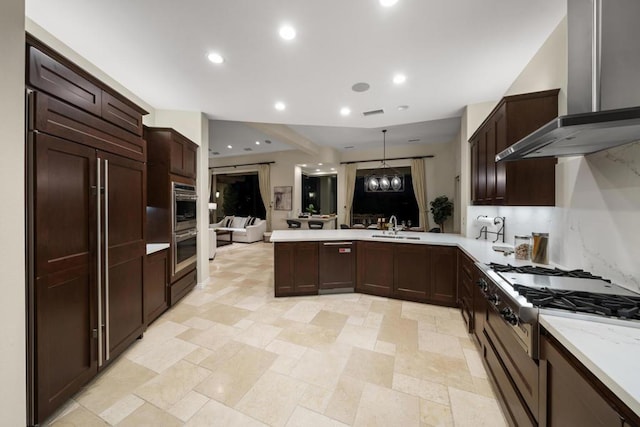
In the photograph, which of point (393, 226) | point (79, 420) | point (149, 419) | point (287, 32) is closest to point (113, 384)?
point (79, 420)

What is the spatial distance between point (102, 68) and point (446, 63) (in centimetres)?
383

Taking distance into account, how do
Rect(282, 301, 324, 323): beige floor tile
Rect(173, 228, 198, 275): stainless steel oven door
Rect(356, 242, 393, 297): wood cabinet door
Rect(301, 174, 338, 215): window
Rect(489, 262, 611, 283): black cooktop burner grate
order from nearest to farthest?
1. Rect(489, 262, 611, 283): black cooktop burner grate
2. Rect(282, 301, 324, 323): beige floor tile
3. Rect(173, 228, 198, 275): stainless steel oven door
4. Rect(356, 242, 393, 297): wood cabinet door
5. Rect(301, 174, 338, 215): window

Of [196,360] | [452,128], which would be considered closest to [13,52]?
[196,360]

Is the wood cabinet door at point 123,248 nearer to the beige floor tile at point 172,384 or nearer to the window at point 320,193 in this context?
the beige floor tile at point 172,384

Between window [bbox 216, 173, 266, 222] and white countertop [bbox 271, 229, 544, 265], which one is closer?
white countertop [bbox 271, 229, 544, 265]

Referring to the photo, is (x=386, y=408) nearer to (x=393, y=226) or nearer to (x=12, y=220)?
(x=12, y=220)

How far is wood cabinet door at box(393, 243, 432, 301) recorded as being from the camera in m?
3.20

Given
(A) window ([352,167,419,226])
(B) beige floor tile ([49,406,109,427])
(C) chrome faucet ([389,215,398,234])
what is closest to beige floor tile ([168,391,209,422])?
(B) beige floor tile ([49,406,109,427])

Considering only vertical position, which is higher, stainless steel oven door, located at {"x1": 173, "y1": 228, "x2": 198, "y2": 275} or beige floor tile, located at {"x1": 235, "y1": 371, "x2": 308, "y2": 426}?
stainless steel oven door, located at {"x1": 173, "y1": 228, "x2": 198, "y2": 275}

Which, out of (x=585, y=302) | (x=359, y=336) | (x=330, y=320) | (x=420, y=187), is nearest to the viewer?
(x=585, y=302)

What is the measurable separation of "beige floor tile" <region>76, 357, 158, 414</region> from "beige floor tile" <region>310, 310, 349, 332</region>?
1590 millimetres

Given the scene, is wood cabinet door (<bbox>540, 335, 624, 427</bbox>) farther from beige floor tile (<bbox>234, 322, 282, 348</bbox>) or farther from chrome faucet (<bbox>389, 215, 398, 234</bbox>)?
chrome faucet (<bbox>389, 215, 398, 234</bbox>)

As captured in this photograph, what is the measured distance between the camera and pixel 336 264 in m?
3.59

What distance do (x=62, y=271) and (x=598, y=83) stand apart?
11.4 feet
